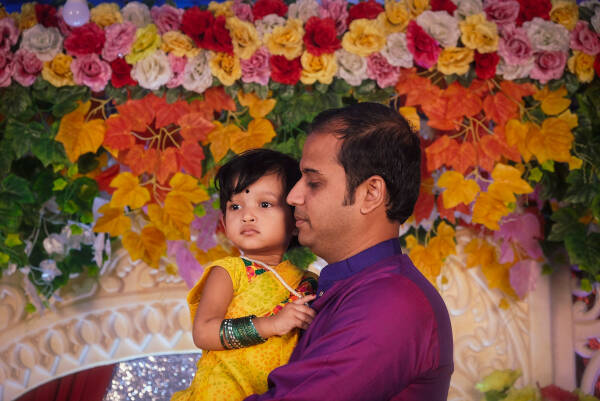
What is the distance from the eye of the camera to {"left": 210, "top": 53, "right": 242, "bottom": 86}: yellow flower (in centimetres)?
234

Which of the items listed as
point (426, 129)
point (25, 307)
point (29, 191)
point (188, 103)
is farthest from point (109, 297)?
point (426, 129)

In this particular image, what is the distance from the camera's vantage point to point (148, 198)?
2441 millimetres

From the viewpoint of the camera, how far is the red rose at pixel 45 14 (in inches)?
93.1

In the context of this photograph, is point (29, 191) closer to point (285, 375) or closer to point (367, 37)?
point (367, 37)

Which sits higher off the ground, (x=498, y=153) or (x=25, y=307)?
(x=498, y=153)

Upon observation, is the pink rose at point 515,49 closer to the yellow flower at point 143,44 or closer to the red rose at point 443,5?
the red rose at point 443,5

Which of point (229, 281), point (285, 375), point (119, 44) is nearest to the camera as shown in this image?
point (285, 375)

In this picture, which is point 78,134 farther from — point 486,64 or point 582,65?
point 582,65

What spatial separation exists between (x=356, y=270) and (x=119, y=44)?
4.57 ft

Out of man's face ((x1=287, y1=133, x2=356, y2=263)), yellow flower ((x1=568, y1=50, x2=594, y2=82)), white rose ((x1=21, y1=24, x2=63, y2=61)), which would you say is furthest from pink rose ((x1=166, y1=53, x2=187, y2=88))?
yellow flower ((x1=568, y1=50, x2=594, y2=82))

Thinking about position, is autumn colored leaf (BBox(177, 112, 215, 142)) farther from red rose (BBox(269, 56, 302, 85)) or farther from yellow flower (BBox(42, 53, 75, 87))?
yellow flower (BBox(42, 53, 75, 87))

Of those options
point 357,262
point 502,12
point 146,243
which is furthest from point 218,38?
point 357,262

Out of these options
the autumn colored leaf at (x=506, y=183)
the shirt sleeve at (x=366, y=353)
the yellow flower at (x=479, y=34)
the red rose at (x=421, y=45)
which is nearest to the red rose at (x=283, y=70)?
the red rose at (x=421, y=45)

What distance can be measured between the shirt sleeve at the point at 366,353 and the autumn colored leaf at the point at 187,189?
4.12 feet
